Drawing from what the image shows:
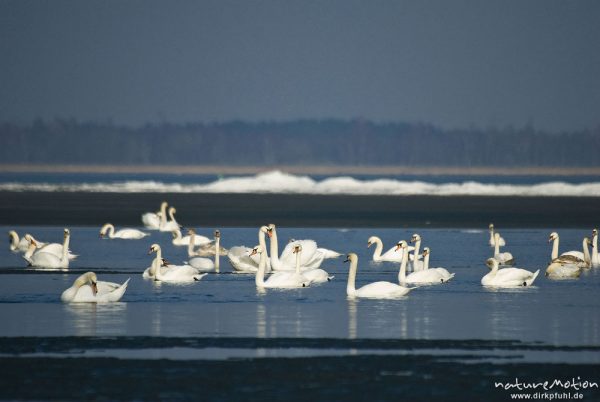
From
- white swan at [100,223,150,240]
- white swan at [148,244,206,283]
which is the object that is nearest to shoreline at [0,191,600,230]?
white swan at [100,223,150,240]

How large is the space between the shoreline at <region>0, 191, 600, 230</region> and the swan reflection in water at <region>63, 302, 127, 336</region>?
24.8m

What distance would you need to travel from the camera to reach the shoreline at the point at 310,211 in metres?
47.8

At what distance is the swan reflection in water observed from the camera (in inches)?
723

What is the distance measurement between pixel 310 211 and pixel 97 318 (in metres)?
38.0

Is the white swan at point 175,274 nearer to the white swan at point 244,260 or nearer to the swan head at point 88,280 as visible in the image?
the white swan at point 244,260

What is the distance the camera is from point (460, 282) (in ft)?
82.8

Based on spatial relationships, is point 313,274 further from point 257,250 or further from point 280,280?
point 257,250

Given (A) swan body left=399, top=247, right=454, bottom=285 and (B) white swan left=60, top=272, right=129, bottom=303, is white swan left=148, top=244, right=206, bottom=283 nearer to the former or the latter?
(B) white swan left=60, top=272, right=129, bottom=303

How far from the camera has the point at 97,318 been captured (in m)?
19.7

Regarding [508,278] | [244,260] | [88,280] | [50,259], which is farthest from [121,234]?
[88,280]

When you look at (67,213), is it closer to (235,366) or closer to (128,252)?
(128,252)

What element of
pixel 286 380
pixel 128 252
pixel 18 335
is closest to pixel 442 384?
pixel 286 380

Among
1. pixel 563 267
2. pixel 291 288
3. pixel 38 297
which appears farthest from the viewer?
pixel 563 267

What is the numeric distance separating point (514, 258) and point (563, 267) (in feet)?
15.2
